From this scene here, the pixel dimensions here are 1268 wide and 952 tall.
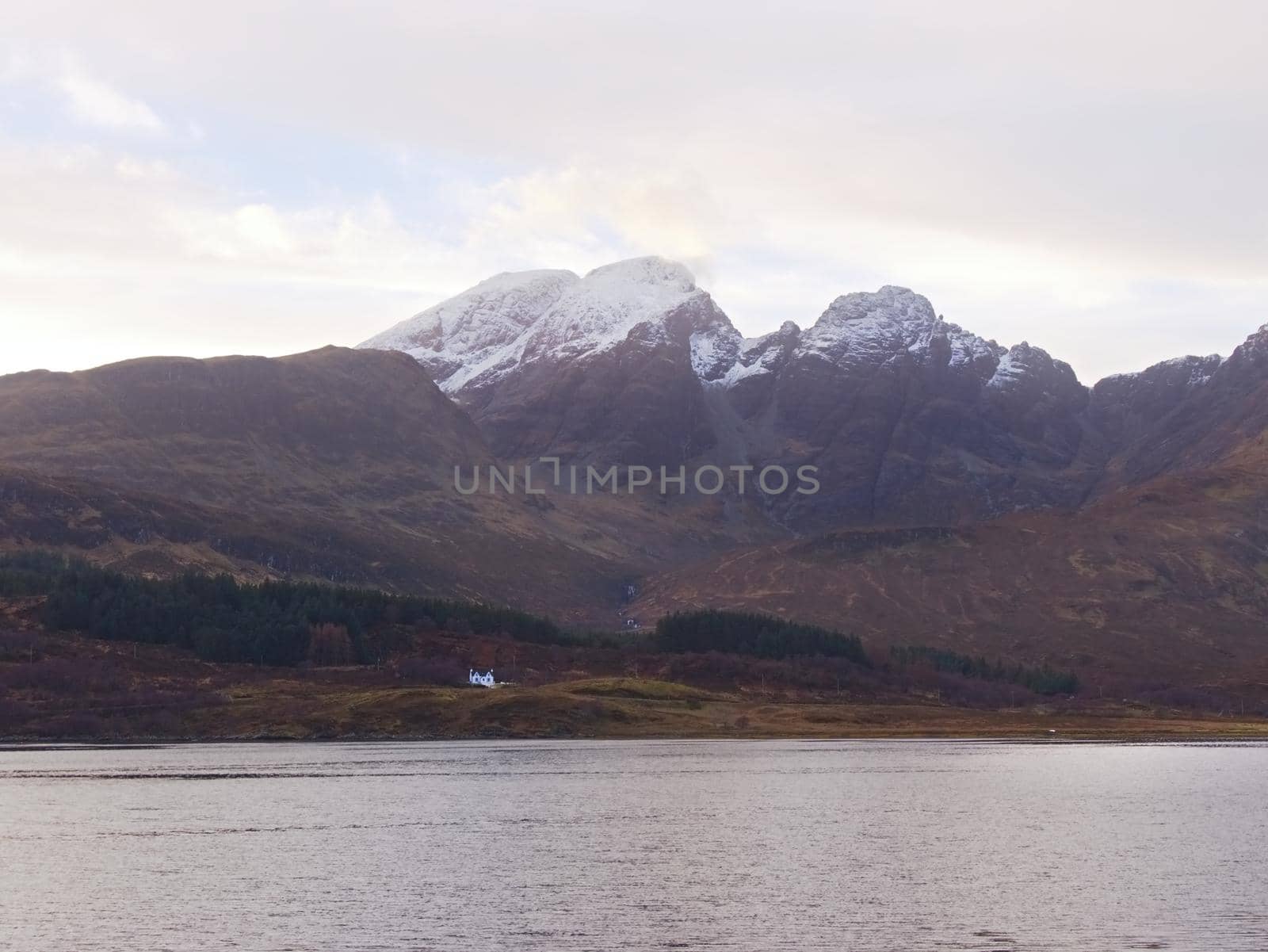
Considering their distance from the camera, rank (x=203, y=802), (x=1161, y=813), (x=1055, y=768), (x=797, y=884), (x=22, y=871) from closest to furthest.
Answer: (x=797, y=884) < (x=22, y=871) < (x=1161, y=813) < (x=203, y=802) < (x=1055, y=768)

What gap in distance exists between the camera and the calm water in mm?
68688

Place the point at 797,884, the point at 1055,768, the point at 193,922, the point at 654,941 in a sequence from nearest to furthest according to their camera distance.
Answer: the point at 654,941 → the point at 193,922 → the point at 797,884 → the point at 1055,768

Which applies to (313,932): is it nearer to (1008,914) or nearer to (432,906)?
(432,906)

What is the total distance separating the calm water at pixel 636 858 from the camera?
225 ft

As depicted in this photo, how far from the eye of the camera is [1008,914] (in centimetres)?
7175

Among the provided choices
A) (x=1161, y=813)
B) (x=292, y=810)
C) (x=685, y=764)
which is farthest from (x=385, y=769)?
(x=1161, y=813)

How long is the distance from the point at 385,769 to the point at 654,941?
101 metres

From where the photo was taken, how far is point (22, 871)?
87.8 m

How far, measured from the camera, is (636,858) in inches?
3639

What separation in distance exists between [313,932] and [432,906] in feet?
26.9

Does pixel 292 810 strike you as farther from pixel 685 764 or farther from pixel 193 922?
pixel 685 764

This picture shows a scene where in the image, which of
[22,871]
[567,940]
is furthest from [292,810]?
[567,940]

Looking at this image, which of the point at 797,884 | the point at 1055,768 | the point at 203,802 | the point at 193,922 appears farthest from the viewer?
the point at 1055,768

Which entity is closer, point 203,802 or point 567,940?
point 567,940
